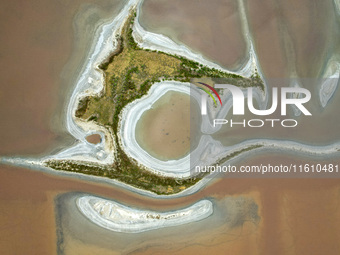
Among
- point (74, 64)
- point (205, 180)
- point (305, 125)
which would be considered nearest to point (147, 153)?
point (205, 180)

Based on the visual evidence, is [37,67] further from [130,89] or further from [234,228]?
[234,228]

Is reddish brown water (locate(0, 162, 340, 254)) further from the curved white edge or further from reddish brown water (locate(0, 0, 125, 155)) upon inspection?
reddish brown water (locate(0, 0, 125, 155))

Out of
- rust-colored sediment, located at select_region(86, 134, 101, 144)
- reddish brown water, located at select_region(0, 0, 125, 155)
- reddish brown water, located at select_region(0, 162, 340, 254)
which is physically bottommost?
reddish brown water, located at select_region(0, 162, 340, 254)

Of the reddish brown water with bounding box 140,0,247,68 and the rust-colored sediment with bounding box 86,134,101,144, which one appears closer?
the rust-colored sediment with bounding box 86,134,101,144

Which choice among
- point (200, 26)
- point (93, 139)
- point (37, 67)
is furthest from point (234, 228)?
point (37, 67)

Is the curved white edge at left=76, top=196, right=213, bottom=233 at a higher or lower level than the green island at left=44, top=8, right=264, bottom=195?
lower

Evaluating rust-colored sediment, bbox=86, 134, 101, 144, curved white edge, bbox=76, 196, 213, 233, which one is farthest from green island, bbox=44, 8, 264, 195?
curved white edge, bbox=76, 196, 213, 233

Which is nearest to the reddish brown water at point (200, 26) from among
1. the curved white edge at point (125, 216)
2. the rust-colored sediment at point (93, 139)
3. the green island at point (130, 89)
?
the green island at point (130, 89)
